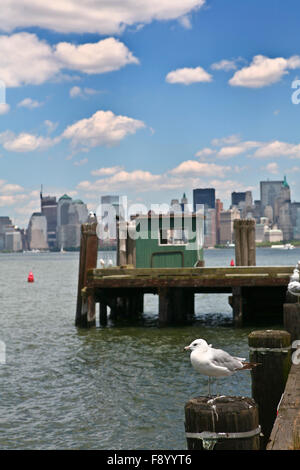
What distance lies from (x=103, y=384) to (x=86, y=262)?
9.33m

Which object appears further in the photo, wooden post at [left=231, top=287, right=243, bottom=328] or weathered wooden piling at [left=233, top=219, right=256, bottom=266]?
weathered wooden piling at [left=233, top=219, right=256, bottom=266]

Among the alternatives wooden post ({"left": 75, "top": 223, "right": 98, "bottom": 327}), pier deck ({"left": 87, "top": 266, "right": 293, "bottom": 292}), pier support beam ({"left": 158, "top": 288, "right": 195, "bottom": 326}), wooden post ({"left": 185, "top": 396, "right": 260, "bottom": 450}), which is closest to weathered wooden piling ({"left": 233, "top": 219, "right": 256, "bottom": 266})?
pier deck ({"left": 87, "top": 266, "right": 293, "bottom": 292})

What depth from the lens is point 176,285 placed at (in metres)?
23.9

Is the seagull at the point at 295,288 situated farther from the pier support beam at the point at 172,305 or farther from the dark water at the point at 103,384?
the pier support beam at the point at 172,305

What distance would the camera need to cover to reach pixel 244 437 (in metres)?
4.88

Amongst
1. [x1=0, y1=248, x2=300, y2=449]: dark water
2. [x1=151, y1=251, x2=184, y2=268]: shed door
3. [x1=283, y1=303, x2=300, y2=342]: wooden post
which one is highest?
[x1=151, y1=251, x2=184, y2=268]: shed door

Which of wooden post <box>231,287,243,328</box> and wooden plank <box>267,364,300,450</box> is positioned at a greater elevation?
wooden plank <box>267,364,300,450</box>

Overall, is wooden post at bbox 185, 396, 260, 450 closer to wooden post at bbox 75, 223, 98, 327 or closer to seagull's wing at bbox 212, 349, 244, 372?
seagull's wing at bbox 212, 349, 244, 372

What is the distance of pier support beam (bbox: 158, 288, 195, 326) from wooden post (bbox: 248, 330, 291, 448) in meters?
16.1

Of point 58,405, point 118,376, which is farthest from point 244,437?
point 118,376

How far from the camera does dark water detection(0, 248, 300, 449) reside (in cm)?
1177

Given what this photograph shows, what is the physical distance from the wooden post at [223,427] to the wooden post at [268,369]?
3.07 meters

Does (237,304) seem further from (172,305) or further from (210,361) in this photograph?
(210,361)
